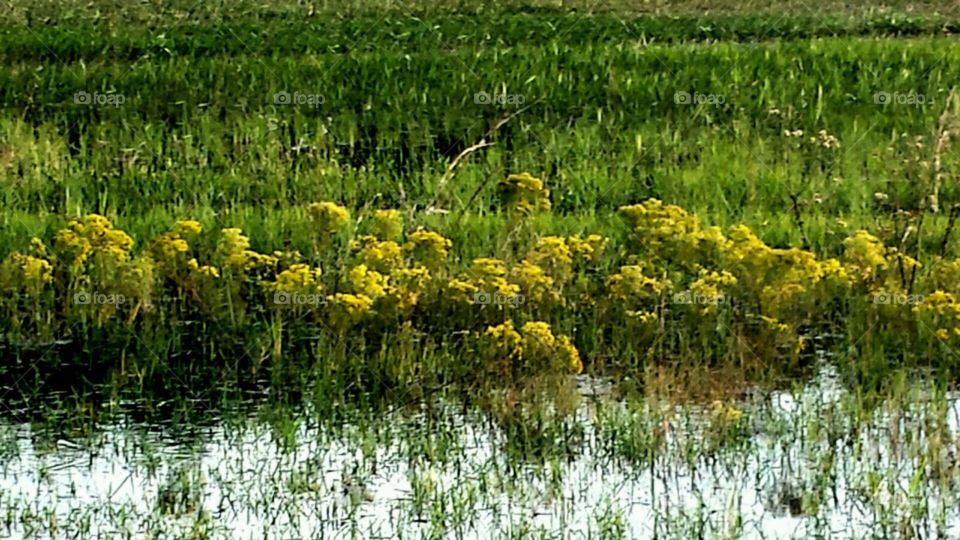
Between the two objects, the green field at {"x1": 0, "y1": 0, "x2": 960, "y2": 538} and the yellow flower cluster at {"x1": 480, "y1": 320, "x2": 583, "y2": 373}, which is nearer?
the green field at {"x1": 0, "y1": 0, "x2": 960, "y2": 538}

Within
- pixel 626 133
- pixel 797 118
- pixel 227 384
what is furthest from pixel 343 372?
pixel 797 118

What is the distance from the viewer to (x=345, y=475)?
5.53 meters

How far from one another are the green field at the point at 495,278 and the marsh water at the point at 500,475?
0.02 m

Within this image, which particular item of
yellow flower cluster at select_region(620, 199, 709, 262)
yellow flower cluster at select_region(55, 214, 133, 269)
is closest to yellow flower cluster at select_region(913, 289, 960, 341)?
yellow flower cluster at select_region(620, 199, 709, 262)

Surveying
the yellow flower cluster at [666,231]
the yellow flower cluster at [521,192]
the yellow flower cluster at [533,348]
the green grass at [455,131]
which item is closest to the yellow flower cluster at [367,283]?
the green grass at [455,131]

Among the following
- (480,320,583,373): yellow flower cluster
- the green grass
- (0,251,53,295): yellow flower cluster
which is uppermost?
(480,320,583,373): yellow flower cluster

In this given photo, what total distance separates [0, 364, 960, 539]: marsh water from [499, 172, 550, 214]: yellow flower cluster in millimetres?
1515

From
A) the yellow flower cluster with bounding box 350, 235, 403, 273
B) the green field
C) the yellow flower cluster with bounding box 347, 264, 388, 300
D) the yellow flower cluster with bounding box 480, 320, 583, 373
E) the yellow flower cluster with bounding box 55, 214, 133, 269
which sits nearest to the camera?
the green field

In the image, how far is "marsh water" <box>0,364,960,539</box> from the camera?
5090 mm

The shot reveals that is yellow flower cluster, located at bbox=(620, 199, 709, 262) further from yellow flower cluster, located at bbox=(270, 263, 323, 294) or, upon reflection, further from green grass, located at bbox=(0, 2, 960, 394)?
yellow flower cluster, located at bbox=(270, 263, 323, 294)

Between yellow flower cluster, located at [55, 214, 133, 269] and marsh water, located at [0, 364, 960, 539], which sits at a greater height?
yellow flower cluster, located at [55, 214, 133, 269]

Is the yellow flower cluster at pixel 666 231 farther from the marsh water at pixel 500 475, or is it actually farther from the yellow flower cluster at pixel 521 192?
the marsh water at pixel 500 475

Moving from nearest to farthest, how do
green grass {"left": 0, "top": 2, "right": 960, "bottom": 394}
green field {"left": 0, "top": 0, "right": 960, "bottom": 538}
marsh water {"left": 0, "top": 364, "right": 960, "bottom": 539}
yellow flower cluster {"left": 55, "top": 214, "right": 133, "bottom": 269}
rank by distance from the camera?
marsh water {"left": 0, "top": 364, "right": 960, "bottom": 539} → green field {"left": 0, "top": 0, "right": 960, "bottom": 538} → yellow flower cluster {"left": 55, "top": 214, "right": 133, "bottom": 269} → green grass {"left": 0, "top": 2, "right": 960, "bottom": 394}

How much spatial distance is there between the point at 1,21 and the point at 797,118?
8.90 m
